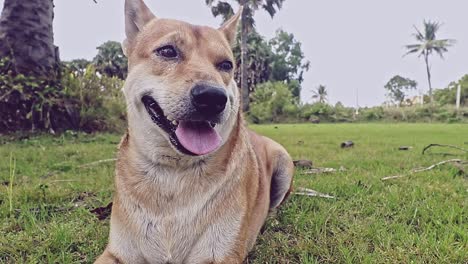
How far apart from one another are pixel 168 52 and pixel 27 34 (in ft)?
21.3

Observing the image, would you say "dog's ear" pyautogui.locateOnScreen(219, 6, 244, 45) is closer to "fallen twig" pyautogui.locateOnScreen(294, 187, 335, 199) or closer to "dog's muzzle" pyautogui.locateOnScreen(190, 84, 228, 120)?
"dog's muzzle" pyautogui.locateOnScreen(190, 84, 228, 120)

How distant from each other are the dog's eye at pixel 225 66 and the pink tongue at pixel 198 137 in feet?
1.88

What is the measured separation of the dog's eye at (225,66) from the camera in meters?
2.62

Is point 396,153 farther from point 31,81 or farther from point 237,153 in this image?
point 31,81

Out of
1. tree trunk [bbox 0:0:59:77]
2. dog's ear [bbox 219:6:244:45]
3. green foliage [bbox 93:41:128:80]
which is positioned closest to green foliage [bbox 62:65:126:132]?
tree trunk [bbox 0:0:59:77]

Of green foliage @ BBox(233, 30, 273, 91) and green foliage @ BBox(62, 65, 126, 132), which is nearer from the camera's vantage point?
green foliage @ BBox(62, 65, 126, 132)

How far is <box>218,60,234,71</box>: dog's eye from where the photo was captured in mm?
2625

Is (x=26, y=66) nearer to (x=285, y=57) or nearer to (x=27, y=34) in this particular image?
(x=27, y=34)

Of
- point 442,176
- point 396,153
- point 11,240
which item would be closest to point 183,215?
point 11,240

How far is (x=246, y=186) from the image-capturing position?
2463mm

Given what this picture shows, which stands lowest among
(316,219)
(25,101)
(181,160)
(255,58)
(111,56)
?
(316,219)

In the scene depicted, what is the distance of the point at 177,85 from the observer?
2.18 meters

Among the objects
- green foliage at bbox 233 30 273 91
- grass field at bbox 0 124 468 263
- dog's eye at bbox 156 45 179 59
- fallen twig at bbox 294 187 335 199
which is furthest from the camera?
green foliage at bbox 233 30 273 91

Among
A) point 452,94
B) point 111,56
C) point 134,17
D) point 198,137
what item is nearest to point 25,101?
point 134,17
